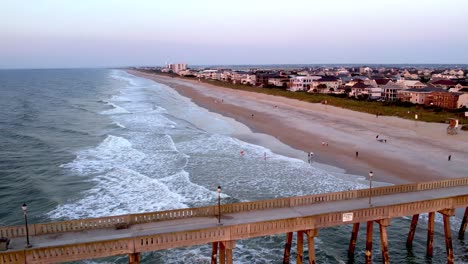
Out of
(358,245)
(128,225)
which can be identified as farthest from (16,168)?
(358,245)

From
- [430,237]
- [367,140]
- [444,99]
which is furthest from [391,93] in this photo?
[430,237]

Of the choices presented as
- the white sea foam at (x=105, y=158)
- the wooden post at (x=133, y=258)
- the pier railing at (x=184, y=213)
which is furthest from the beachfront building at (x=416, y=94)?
the wooden post at (x=133, y=258)

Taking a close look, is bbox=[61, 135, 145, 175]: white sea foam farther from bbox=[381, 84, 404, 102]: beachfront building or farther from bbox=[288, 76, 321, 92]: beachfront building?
bbox=[288, 76, 321, 92]: beachfront building

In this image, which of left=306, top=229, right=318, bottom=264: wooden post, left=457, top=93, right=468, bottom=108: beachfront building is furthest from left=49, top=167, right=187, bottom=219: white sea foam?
left=457, top=93, right=468, bottom=108: beachfront building

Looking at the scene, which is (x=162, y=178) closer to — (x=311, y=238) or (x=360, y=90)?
(x=311, y=238)

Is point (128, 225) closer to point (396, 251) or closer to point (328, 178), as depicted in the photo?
point (396, 251)
